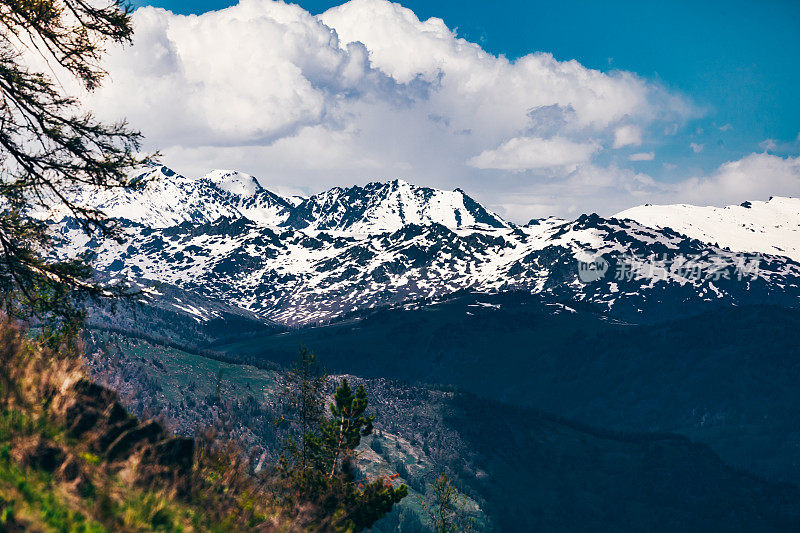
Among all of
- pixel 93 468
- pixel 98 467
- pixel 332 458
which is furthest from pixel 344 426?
pixel 93 468

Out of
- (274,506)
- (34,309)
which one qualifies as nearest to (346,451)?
(274,506)

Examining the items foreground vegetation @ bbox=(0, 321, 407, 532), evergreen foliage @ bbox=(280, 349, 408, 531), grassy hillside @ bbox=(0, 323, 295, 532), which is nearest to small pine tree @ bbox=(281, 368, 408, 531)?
evergreen foliage @ bbox=(280, 349, 408, 531)

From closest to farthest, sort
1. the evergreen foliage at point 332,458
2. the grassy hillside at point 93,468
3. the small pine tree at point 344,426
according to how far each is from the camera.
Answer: the grassy hillside at point 93,468, the evergreen foliage at point 332,458, the small pine tree at point 344,426

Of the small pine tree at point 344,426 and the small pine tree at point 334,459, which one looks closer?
the small pine tree at point 334,459

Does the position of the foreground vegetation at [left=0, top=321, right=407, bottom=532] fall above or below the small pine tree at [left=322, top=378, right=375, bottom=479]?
above

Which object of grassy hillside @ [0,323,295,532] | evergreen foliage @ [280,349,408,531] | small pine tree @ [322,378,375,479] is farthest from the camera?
small pine tree @ [322,378,375,479]

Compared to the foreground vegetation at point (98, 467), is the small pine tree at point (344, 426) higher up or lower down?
lower down

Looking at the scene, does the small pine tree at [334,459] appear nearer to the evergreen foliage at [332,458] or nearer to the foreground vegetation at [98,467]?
the evergreen foliage at [332,458]

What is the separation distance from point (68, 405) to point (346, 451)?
70.0 ft

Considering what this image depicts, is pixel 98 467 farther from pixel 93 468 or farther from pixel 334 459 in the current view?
pixel 334 459

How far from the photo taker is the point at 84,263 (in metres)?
20.1

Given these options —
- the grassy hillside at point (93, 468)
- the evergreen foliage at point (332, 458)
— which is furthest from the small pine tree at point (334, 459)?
the grassy hillside at point (93, 468)

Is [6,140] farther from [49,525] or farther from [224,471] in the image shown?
[49,525]

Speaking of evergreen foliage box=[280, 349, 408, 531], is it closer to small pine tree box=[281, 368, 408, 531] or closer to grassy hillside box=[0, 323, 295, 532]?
small pine tree box=[281, 368, 408, 531]
